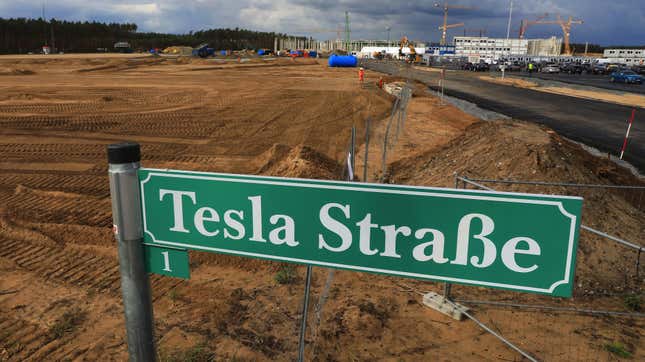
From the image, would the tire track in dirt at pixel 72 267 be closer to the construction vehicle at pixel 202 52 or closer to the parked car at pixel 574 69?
the parked car at pixel 574 69

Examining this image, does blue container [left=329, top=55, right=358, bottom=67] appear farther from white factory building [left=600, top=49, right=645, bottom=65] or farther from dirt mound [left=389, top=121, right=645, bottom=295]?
white factory building [left=600, top=49, right=645, bottom=65]

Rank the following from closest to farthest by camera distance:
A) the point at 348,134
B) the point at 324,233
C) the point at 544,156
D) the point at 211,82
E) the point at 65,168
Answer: the point at 324,233 → the point at 544,156 → the point at 65,168 → the point at 348,134 → the point at 211,82

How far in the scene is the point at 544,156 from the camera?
853 cm

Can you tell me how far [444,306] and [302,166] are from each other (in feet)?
16.8

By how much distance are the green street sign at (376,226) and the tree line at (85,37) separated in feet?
341

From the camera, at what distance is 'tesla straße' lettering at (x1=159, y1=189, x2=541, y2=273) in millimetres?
1616

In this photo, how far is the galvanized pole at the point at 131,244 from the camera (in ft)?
5.69

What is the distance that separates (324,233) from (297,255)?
0.16 metres

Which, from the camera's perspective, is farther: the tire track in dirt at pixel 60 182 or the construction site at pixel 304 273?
the tire track in dirt at pixel 60 182

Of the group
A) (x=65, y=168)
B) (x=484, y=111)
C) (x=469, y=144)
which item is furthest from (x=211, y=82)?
(x=469, y=144)

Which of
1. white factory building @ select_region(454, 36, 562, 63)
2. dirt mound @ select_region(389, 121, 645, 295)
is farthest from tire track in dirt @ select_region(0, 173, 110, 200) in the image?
white factory building @ select_region(454, 36, 562, 63)

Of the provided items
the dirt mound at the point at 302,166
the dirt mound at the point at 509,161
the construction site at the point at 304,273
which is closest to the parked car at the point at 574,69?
the construction site at the point at 304,273

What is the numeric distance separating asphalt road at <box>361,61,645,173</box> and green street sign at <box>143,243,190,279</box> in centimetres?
1499

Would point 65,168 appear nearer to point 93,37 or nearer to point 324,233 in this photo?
point 324,233
